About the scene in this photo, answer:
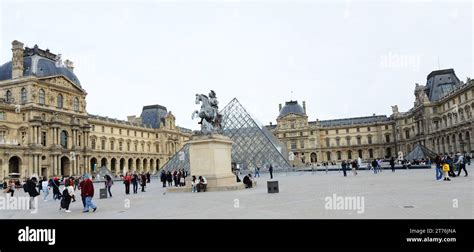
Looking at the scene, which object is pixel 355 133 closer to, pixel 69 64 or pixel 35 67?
pixel 69 64

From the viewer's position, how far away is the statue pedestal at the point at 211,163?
15914mm

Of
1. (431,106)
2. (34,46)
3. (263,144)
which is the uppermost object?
(34,46)

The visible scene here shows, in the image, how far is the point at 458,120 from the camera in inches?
1918

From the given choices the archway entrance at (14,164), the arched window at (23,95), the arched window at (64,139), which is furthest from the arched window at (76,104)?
the archway entrance at (14,164)

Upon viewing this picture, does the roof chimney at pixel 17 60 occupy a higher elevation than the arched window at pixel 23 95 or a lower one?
higher

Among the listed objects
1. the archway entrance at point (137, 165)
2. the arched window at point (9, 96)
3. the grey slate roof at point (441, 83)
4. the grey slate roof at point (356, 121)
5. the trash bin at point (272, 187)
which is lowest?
the trash bin at point (272, 187)

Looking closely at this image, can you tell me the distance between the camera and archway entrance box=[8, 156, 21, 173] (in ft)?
134

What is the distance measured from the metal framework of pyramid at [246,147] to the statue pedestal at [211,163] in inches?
745

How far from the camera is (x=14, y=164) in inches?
1635

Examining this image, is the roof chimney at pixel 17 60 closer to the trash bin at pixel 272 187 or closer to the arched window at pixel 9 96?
the arched window at pixel 9 96

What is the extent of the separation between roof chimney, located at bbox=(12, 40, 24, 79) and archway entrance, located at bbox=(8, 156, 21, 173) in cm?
956
